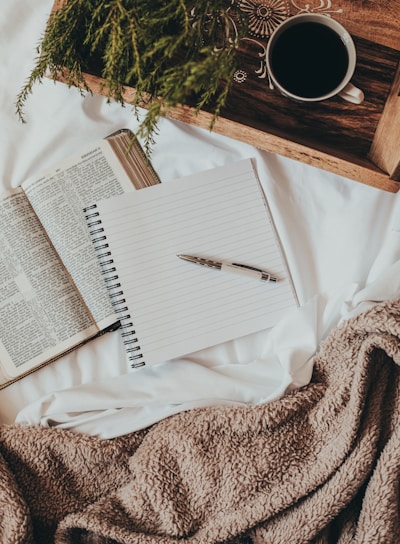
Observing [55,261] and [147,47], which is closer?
[147,47]

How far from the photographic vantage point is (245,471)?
2.44 feet

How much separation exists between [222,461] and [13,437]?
28 centimetres

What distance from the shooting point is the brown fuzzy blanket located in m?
0.72

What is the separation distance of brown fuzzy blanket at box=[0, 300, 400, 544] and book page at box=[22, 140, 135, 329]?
19 centimetres

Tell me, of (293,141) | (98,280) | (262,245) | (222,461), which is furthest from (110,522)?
(293,141)

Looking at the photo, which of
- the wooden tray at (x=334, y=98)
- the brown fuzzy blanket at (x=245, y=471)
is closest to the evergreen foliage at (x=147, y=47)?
the wooden tray at (x=334, y=98)

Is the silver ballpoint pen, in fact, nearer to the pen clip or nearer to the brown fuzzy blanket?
the pen clip

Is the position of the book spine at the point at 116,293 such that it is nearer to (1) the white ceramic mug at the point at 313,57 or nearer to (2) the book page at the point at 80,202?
(2) the book page at the point at 80,202

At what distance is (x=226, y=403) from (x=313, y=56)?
1.51 ft

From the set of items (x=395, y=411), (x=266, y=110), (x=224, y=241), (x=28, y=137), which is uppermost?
(x=28, y=137)

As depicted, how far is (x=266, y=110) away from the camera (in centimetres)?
74

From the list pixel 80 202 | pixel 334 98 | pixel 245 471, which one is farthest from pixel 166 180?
pixel 245 471

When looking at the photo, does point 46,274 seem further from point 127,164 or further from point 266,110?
point 266,110

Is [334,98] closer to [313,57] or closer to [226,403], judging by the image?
[313,57]
